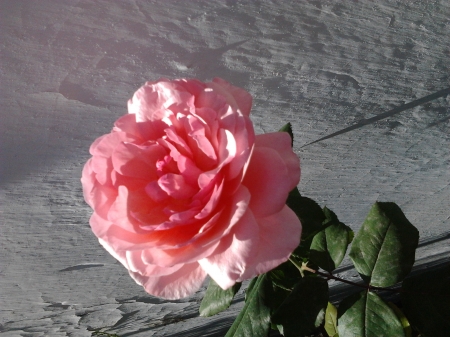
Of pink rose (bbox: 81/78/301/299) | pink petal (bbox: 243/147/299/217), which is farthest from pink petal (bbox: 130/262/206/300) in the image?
pink petal (bbox: 243/147/299/217)

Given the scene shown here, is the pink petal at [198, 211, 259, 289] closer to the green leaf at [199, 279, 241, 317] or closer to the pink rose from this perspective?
the pink rose

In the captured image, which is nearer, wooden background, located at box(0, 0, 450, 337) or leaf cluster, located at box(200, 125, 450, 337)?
leaf cluster, located at box(200, 125, 450, 337)

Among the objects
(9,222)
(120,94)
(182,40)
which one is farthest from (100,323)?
(182,40)

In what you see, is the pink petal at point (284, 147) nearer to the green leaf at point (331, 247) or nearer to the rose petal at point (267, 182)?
the rose petal at point (267, 182)

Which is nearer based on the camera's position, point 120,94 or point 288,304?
point 288,304

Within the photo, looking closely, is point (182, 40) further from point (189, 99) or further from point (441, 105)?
point (441, 105)

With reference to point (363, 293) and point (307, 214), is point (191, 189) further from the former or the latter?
point (363, 293)
